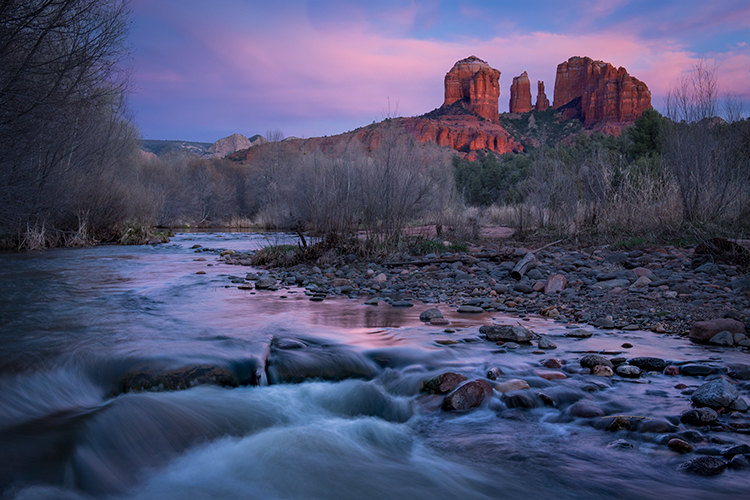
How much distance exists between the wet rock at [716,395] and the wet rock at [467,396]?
123 cm

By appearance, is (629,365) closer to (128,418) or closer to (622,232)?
(128,418)

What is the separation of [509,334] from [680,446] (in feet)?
6.34

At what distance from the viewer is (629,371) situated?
121 inches

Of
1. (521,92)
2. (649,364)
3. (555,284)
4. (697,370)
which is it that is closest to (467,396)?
(649,364)

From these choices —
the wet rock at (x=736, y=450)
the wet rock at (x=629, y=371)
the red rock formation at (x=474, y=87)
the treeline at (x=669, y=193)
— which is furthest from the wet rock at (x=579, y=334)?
the red rock formation at (x=474, y=87)

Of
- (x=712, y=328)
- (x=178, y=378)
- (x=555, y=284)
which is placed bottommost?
(x=178, y=378)

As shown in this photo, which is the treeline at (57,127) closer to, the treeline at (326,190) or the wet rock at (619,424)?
the treeline at (326,190)

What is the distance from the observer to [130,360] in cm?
339

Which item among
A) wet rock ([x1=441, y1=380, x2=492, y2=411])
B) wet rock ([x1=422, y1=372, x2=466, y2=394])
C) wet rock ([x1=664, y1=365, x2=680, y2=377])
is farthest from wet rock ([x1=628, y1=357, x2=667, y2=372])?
wet rock ([x1=422, y1=372, x2=466, y2=394])

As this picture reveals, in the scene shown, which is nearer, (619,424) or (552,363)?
(619,424)

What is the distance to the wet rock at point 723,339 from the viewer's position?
3.63 m

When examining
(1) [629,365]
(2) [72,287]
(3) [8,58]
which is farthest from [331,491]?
(3) [8,58]

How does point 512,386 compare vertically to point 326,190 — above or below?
below

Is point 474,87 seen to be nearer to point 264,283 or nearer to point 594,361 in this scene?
point 264,283
